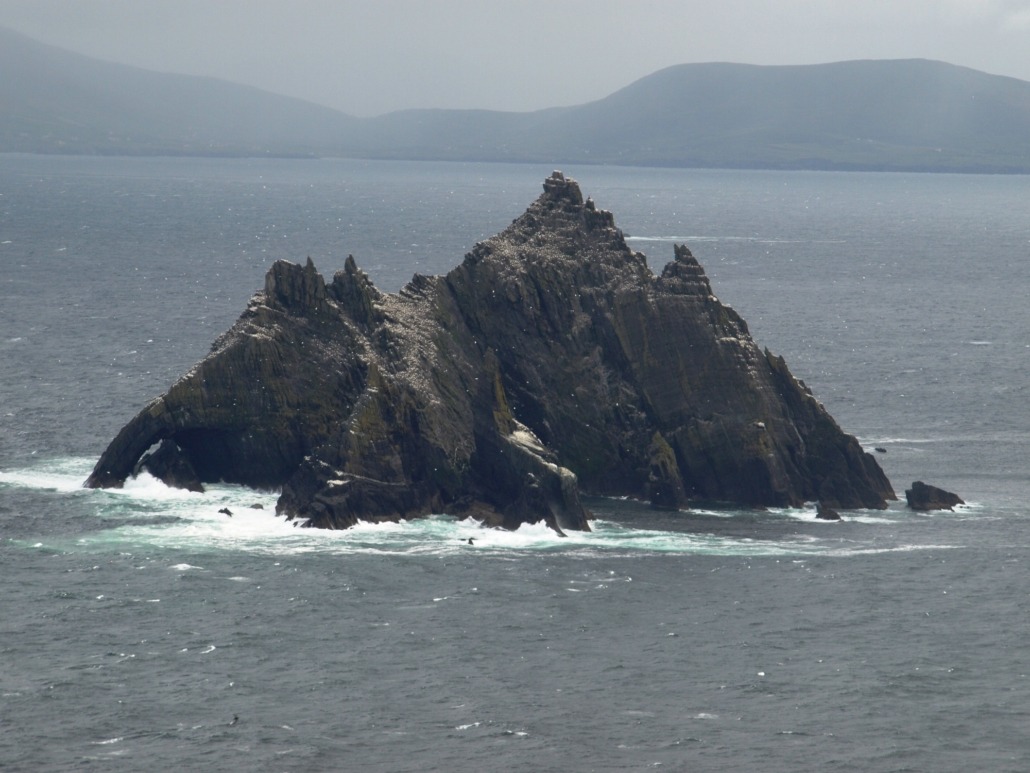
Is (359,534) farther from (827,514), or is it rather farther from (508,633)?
(827,514)

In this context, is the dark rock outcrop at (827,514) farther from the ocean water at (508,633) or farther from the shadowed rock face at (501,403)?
the shadowed rock face at (501,403)

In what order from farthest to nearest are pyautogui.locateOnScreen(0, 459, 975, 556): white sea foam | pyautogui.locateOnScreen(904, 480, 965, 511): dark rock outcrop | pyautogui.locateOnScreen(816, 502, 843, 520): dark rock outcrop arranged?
pyautogui.locateOnScreen(904, 480, 965, 511): dark rock outcrop < pyautogui.locateOnScreen(816, 502, 843, 520): dark rock outcrop < pyautogui.locateOnScreen(0, 459, 975, 556): white sea foam

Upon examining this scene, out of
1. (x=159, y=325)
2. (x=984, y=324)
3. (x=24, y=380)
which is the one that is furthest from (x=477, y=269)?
(x=984, y=324)

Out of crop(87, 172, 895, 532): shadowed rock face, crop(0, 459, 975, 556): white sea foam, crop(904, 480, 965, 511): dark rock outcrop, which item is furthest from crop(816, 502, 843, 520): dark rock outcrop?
crop(904, 480, 965, 511): dark rock outcrop

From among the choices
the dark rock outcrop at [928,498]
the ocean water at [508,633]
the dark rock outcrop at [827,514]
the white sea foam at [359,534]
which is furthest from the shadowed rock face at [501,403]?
the dark rock outcrop at [827,514]

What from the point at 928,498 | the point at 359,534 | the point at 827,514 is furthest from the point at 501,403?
the point at 928,498

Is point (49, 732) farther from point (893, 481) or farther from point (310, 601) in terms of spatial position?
point (893, 481)

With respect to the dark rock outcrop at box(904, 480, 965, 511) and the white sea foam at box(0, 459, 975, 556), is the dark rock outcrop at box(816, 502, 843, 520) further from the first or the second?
the dark rock outcrop at box(904, 480, 965, 511)
